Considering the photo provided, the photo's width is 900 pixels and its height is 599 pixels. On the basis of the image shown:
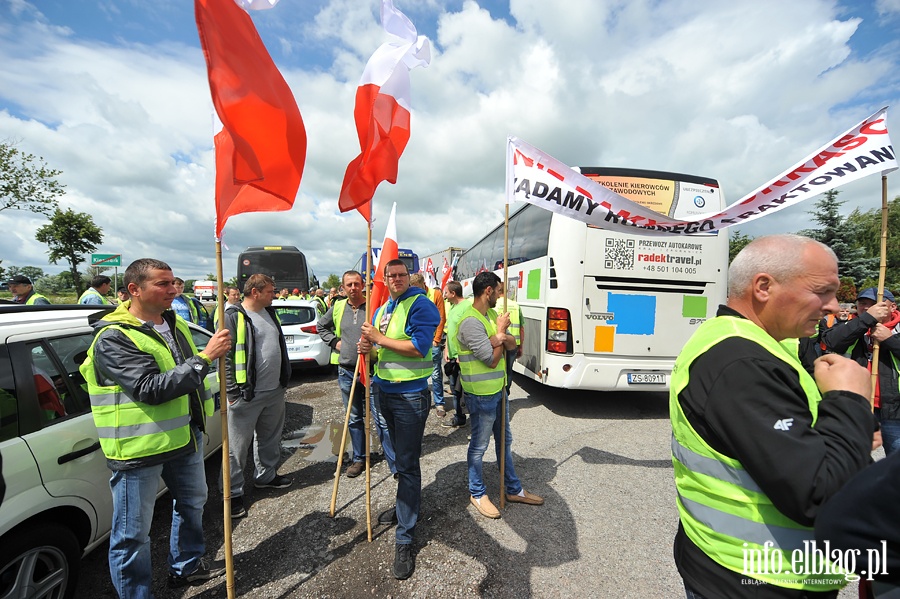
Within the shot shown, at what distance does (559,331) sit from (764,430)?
187 inches

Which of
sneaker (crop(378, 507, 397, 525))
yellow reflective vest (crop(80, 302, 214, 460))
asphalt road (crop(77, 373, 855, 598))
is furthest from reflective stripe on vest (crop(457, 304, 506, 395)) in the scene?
yellow reflective vest (crop(80, 302, 214, 460))

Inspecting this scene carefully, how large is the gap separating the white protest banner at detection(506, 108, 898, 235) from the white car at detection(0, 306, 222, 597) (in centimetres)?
343

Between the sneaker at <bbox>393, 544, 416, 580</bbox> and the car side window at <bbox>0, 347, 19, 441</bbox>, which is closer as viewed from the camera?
the car side window at <bbox>0, 347, 19, 441</bbox>

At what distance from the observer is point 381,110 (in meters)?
2.89

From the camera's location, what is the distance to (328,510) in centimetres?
347

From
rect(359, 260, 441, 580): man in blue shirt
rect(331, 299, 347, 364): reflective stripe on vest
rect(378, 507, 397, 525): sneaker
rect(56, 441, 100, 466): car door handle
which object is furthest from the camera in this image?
rect(331, 299, 347, 364): reflective stripe on vest

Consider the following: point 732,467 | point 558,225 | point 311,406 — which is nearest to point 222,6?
point 732,467

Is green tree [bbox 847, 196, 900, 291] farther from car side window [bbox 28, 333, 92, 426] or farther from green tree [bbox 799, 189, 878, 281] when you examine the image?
car side window [bbox 28, 333, 92, 426]

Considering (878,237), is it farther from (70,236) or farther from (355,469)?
(70,236)

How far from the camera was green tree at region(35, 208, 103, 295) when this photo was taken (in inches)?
827

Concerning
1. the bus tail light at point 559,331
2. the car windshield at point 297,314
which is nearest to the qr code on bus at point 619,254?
the bus tail light at point 559,331

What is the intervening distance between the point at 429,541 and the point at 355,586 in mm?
618

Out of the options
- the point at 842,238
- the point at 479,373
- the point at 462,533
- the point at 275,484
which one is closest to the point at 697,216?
the point at 479,373

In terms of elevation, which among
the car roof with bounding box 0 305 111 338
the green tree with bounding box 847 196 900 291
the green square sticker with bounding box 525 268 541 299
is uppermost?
the green tree with bounding box 847 196 900 291
